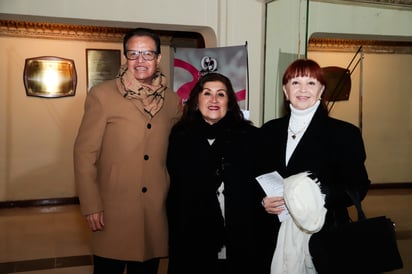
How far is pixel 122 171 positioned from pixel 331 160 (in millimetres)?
989

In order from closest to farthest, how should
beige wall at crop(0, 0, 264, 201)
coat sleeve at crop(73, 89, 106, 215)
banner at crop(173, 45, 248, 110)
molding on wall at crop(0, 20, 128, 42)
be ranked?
coat sleeve at crop(73, 89, 106, 215)
banner at crop(173, 45, 248, 110)
molding on wall at crop(0, 20, 128, 42)
beige wall at crop(0, 0, 264, 201)

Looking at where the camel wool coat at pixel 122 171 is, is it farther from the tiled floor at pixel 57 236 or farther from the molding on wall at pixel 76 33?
the molding on wall at pixel 76 33

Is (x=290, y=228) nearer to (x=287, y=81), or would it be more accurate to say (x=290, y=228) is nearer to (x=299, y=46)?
(x=287, y=81)

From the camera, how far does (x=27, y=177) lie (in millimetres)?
6281

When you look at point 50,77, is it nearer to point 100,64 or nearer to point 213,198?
point 100,64

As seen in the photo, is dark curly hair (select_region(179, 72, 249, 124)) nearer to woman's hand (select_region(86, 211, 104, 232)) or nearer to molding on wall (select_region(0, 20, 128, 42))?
woman's hand (select_region(86, 211, 104, 232))

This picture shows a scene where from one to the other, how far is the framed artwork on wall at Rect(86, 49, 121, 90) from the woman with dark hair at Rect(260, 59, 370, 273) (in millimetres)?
4660

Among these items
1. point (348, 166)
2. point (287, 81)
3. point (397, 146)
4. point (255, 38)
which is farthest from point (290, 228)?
point (397, 146)

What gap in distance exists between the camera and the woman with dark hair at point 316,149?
1.87 metres

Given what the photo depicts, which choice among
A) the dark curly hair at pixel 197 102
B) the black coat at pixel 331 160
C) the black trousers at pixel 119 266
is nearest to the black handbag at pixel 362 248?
the black coat at pixel 331 160

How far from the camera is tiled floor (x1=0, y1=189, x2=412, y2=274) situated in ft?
13.0

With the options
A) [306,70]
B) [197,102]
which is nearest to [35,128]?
[197,102]

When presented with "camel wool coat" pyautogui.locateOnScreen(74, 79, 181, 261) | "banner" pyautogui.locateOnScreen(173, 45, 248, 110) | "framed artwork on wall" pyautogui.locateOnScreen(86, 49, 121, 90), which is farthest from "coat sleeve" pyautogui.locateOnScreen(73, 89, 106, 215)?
"framed artwork on wall" pyautogui.locateOnScreen(86, 49, 121, 90)

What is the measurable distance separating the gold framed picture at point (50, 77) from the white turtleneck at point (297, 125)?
482 centimetres
